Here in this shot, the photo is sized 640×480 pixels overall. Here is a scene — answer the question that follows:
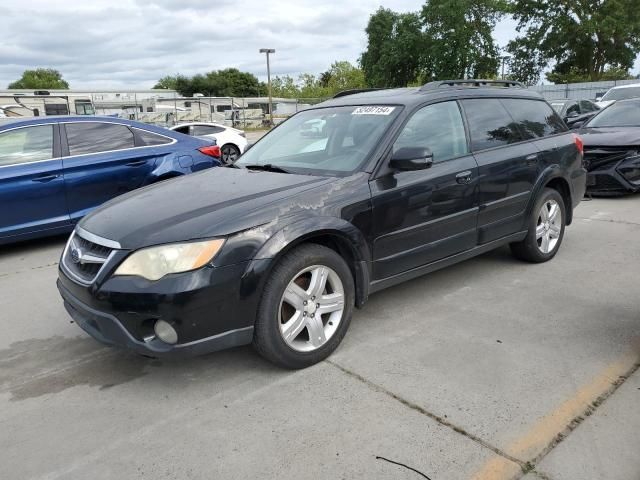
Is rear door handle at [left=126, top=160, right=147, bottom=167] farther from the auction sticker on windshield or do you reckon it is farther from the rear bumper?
the rear bumper

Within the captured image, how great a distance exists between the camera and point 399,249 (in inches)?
140

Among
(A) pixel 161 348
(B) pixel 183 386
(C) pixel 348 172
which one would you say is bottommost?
(B) pixel 183 386

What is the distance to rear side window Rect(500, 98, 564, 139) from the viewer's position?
4.68 meters

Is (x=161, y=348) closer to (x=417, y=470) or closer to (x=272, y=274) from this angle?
(x=272, y=274)

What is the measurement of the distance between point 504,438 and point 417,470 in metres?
0.48

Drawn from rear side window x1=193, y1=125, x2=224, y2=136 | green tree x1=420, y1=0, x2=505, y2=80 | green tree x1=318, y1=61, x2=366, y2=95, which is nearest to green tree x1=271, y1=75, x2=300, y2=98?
green tree x1=318, y1=61, x2=366, y2=95

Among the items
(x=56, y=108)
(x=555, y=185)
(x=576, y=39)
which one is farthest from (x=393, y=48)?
(x=555, y=185)

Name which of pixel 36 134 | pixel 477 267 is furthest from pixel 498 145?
pixel 36 134

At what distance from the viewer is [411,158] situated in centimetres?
332

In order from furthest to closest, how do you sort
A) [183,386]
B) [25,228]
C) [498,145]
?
[25,228] → [498,145] → [183,386]

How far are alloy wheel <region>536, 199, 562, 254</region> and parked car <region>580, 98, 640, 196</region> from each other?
11.6ft

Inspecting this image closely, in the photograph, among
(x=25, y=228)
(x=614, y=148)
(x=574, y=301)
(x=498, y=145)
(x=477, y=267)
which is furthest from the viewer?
(x=614, y=148)

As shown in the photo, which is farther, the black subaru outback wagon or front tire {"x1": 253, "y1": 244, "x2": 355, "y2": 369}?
front tire {"x1": 253, "y1": 244, "x2": 355, "y2": 369}

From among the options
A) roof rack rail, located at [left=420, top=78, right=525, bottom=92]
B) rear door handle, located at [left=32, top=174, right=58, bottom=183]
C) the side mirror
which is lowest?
rear door handle, located at [left=32, top=174, right=58, bottom=183]
